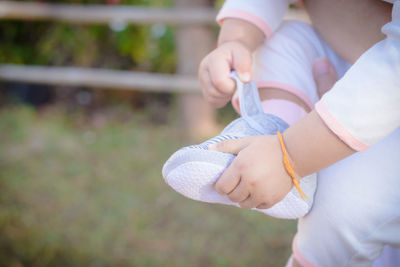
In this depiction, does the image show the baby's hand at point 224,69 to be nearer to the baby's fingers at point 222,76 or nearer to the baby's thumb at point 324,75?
the baby's fingers at point 222,76

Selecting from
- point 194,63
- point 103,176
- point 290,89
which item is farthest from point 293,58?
point 194,63

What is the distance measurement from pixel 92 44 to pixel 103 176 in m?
1.19

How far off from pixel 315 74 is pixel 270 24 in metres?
0.12

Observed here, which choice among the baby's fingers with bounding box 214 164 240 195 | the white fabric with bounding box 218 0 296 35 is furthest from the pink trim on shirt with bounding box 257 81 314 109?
the baby's fingers with bounding box 214 164 240 195

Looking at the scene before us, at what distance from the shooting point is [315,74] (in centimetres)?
73

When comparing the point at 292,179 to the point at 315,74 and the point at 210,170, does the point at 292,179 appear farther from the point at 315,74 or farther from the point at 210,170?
the point at 315,74

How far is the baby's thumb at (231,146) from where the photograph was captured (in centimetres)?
57

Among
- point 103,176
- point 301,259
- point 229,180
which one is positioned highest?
point 229,180

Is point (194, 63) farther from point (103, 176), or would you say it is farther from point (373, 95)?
point (373, 95)

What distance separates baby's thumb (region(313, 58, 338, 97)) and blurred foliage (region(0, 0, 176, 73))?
2091 millimetres

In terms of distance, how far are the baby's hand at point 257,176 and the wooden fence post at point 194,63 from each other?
170 cm

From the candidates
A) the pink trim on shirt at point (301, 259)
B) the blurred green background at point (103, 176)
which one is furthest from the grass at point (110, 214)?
the pink trim on shirt at point (301, 259)

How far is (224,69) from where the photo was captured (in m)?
0.68

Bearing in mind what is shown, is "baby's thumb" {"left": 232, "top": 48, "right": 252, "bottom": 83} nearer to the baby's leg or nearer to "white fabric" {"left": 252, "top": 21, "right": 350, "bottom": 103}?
"white fabric" {"left": 252, "top": 21, "right": 350, "bottom": 103}
